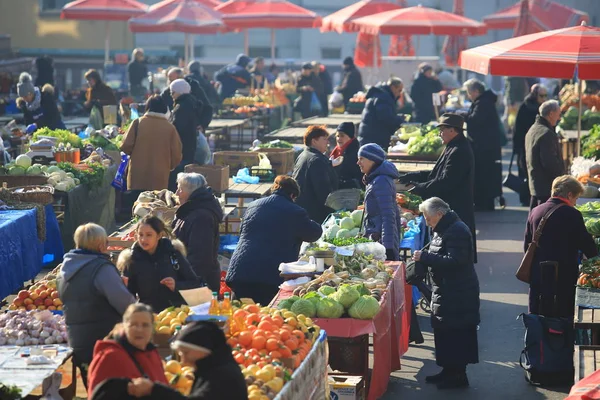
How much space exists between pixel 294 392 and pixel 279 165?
909 centimetres

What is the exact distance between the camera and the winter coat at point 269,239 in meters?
9.66

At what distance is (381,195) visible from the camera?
1044 cm

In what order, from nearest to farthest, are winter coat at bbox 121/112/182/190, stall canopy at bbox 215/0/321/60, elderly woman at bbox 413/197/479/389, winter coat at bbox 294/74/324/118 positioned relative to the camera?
elderly woman at bbox 413/197/479/389, winter coat at bbox 121/112/182/190, winter coat at bbox 294/74/324/118, stall canopy at bbox 215/0/321/60

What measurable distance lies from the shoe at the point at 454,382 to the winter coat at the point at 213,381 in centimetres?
402

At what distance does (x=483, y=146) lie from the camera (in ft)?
58.2

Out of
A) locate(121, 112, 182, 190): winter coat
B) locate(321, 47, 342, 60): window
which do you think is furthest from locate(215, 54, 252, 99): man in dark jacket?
locate(321, 47, 342, 60): window

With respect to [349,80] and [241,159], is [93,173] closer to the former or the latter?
[241,159]

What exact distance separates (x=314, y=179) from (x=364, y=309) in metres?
3.54

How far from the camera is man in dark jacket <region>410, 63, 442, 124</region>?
2398 centimetres

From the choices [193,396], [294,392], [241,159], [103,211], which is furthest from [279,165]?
[193,396]

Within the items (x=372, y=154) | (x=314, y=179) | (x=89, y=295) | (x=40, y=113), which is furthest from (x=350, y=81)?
(x=89, y=295)

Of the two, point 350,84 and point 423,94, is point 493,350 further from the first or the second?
point 350,84

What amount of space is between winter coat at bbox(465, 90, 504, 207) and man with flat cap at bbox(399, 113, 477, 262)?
5.06 m

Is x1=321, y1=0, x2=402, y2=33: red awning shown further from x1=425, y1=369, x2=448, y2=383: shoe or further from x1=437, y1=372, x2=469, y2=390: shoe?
x1=437, y1=372, x2=469, y2=390: shoe
